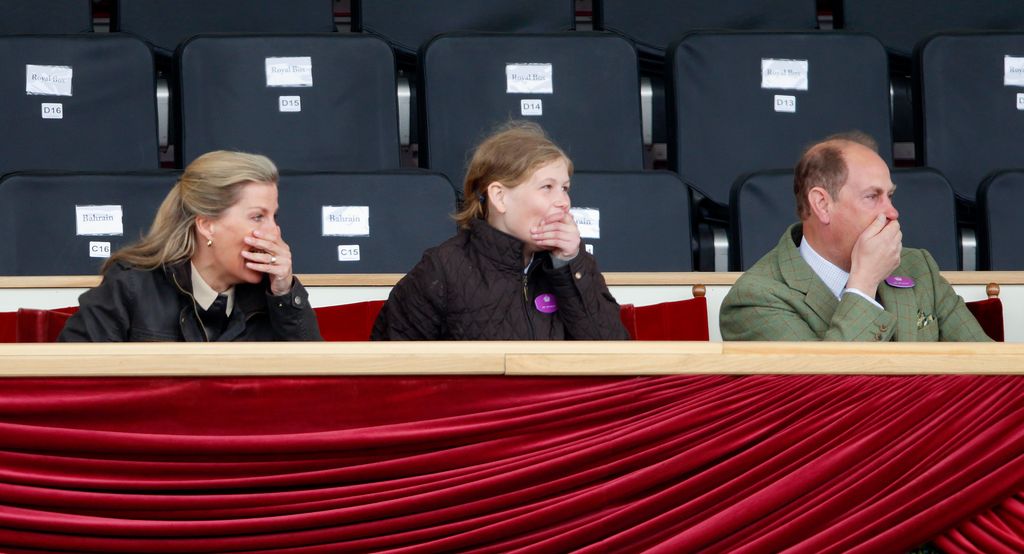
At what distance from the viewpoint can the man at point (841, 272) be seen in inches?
66.6

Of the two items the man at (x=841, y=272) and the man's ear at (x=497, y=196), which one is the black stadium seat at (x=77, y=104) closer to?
the man's ear at (x=497, y=196)

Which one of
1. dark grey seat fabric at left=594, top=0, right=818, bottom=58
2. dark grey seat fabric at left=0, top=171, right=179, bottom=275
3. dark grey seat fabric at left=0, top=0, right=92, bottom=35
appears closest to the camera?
dark grey seat fabric at left=0, top=171, right=179, bottom=275

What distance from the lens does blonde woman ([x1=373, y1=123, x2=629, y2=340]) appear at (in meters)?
1.64

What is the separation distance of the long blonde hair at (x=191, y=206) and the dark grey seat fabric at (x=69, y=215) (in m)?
0.52

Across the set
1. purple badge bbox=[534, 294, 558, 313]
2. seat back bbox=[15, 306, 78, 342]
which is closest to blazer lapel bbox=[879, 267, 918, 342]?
purple badge bbox=[534, 294, 558, 313]

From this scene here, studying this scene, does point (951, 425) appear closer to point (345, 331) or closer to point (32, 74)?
point (345, 331)

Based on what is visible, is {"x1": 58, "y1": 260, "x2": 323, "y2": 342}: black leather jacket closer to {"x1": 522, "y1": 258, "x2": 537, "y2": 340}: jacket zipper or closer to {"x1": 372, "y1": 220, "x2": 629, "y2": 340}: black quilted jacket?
{"x1": 372, "y1": 220, "x2": 629, "y2": 340}: black quilted jacket

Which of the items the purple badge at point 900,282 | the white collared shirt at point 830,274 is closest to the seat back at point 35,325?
the white collared shirt at point 830,274

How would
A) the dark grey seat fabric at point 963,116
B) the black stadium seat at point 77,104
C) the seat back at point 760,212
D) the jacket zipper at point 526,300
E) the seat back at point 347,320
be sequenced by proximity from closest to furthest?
1. the jacket zipper at point 526,300
2. the seat back at point 347,320
3. the seat back at point 760,212
4. the black stadium seat at point 77,104
5. the dark grey seat fabric at point 963,116

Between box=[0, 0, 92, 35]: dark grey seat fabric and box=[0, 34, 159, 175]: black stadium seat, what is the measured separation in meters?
0.25

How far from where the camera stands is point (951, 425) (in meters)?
1.08

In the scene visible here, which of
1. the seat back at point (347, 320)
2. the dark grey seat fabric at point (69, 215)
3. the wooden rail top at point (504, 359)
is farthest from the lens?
the dark grey seat fabric at point (69, 215)

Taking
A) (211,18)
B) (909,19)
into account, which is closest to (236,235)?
(211,18)

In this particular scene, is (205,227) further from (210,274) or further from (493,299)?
(493,299)
